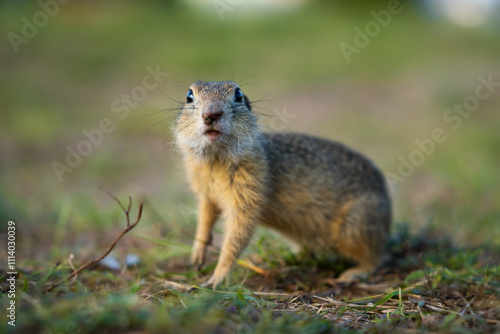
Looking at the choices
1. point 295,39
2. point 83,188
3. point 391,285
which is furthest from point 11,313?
point 295,39

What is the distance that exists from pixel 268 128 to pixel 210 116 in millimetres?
1023

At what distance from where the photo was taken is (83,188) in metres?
8.30

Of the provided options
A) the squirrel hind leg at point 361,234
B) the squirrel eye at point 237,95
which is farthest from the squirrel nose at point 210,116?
the squirrel hind leg at point 361,234

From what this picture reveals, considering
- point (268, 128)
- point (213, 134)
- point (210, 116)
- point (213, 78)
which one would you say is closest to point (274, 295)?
point (213, 134)

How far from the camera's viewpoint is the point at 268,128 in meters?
4.57

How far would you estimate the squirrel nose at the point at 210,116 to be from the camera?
3.68m

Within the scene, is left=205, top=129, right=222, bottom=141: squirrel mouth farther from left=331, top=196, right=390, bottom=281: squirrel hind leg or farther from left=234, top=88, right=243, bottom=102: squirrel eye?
left=331, top=196, right=390, bottom=281: squirrel hind leg

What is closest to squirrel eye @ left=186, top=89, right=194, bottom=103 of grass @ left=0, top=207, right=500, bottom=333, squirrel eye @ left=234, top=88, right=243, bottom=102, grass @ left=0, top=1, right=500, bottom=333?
squirrel eye @ left=234, top=88, right=243, bottom=102

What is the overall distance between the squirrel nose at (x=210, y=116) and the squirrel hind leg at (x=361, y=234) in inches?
73.5

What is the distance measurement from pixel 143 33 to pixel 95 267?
16.0 metres

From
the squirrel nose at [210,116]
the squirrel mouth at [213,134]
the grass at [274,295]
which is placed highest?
the squirrel nose at [210,116]

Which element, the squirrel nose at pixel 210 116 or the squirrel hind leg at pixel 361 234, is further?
the squirrel hind leg at pixel 361 234

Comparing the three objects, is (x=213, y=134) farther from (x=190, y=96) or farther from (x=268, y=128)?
(x=268, y=128)

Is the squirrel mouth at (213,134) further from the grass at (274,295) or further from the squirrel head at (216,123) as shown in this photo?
the grass at (274,295)
